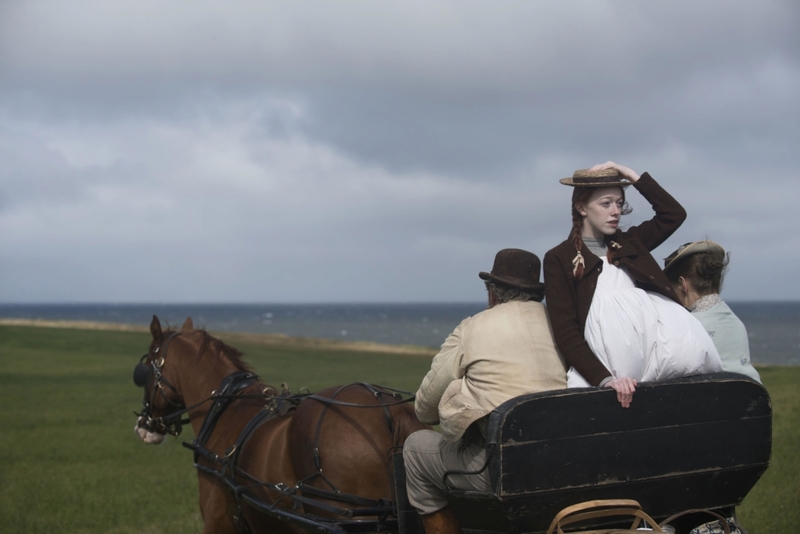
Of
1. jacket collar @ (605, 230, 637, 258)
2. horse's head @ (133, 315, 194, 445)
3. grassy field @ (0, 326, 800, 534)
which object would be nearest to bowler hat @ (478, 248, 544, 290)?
jacket collar @ (605, 230, 637, 258)

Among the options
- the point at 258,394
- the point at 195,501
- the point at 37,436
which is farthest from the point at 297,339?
the point at 258,394

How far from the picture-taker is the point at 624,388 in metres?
3.51

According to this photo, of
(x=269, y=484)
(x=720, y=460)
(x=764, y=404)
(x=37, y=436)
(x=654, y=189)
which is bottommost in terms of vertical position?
(x=37, y=436)

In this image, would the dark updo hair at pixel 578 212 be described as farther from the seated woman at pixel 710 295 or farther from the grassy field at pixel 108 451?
the grassy field at pixel 108 451

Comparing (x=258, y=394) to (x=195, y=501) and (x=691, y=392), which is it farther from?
(x=195, y=501)

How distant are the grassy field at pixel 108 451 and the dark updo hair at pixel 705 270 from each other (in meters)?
4.13

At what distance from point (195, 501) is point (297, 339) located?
39193 mm

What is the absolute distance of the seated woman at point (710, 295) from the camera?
4.50 m

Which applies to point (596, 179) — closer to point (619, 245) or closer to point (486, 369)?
point (619, 245)

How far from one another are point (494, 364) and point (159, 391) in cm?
420

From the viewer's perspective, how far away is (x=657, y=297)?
12.8ft

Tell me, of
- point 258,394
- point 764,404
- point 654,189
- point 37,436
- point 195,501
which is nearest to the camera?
point 764,404

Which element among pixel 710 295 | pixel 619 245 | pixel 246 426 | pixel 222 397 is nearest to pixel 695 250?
pixel 710 295

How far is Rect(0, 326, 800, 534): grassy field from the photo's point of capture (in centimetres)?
895
